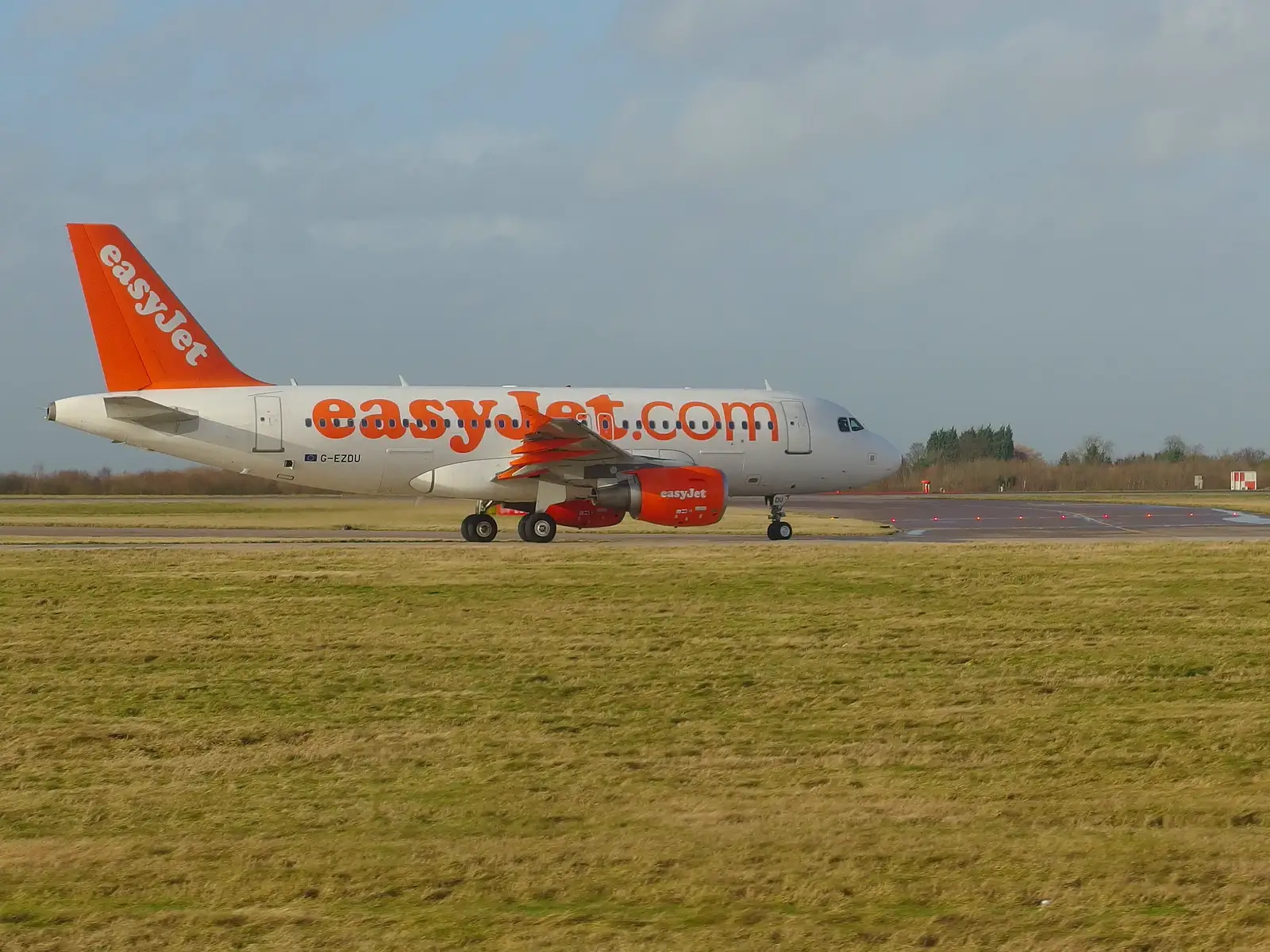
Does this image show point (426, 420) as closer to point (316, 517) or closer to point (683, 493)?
point (683, 493)

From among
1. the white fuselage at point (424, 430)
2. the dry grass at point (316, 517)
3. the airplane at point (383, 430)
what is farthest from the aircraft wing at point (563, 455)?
the dry grass at point (316, 517)

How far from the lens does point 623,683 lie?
1167 centimetres

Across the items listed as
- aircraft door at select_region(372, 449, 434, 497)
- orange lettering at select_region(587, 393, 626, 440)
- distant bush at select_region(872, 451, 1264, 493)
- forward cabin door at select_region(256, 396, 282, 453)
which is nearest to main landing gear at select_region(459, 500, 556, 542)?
aircraft door at select_region(372, 449, 434, 497)

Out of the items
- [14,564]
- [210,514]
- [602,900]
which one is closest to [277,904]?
[602,900]

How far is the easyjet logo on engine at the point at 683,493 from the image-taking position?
2760 centimetres

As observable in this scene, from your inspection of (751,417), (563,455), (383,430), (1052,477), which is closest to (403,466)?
(383,430)

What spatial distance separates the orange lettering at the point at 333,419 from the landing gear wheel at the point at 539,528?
13.3 ft

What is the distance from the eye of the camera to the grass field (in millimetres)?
5762

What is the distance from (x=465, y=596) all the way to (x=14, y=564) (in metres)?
8.79

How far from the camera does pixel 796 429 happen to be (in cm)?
3272

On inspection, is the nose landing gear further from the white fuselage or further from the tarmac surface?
the white fuselage

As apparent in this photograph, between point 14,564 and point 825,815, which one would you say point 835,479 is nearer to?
point 14,564

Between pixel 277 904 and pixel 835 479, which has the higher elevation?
pixel 835 479

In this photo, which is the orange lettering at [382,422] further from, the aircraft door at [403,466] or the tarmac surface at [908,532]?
the tarmac surface at [908,532]
